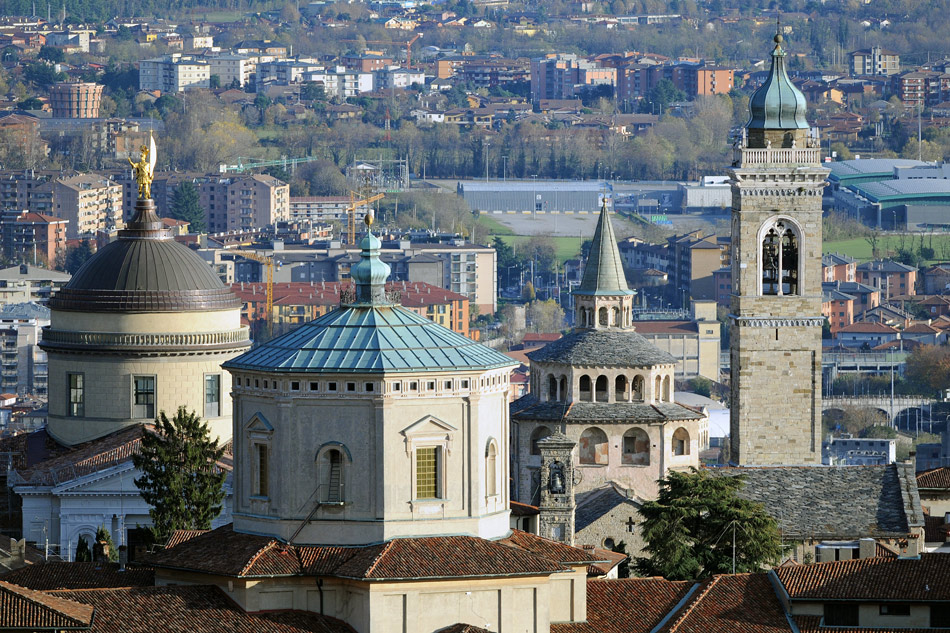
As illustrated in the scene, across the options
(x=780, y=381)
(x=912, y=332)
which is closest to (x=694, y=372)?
(x=912, y=332)

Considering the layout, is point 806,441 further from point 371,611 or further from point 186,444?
point 371,611

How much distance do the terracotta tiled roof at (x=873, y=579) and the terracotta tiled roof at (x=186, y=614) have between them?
6.86m

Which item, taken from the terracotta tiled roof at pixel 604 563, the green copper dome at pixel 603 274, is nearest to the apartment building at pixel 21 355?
the green copper dome at pixel 603 274

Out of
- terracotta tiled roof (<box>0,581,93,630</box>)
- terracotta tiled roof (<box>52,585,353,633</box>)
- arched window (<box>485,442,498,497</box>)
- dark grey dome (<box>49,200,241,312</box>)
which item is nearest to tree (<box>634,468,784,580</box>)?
arched window (<box>485,442,498,497</box>)

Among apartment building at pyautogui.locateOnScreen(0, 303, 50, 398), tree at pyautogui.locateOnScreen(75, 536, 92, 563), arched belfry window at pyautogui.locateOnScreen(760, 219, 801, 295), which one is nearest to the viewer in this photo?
tree at pyautogui.locateOnScreen(75, 536, 92, 563)

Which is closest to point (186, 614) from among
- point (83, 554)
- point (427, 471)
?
point (427, 471)

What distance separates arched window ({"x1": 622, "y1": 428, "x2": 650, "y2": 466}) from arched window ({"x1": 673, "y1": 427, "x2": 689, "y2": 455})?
71 cm

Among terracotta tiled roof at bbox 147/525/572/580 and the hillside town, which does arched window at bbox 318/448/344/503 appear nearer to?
the hillside town

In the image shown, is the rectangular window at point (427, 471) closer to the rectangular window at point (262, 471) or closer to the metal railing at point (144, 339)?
the rectangular window at point (262, 471)

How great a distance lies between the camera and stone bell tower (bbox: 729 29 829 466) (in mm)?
69938

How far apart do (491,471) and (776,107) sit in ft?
112

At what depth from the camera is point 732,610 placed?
1607 inches

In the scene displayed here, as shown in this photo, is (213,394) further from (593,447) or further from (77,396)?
(593,447)

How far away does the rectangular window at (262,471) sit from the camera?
125ft
